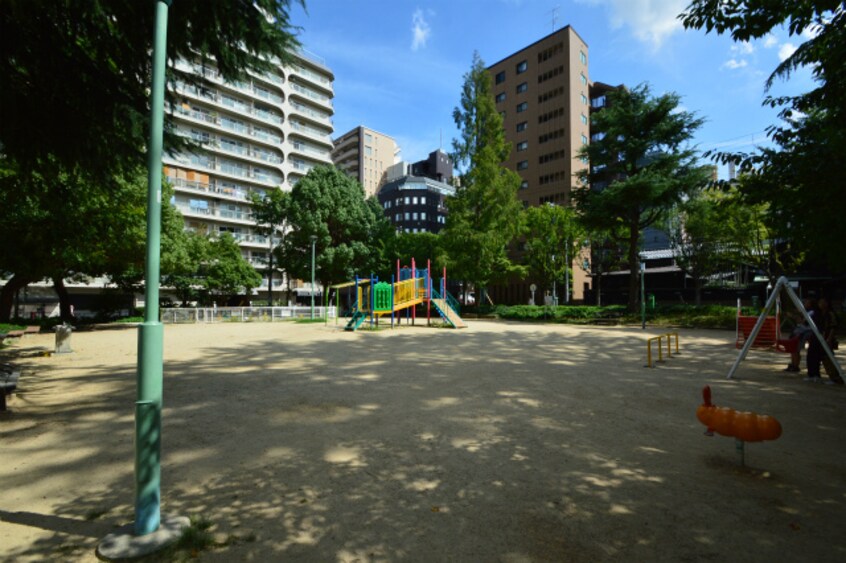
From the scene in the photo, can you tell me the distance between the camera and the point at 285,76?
56.4 meters

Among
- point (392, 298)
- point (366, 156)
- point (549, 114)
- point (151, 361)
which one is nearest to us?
point (151, 361)

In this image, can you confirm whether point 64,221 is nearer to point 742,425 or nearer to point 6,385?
point 6,385

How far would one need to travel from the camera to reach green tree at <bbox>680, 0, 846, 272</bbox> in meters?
5.51

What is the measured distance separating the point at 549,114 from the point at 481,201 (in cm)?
2505

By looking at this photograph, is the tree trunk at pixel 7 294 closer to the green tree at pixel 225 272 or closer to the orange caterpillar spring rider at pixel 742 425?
the green tree at pixel 225 272

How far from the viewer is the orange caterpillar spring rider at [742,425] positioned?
417cm

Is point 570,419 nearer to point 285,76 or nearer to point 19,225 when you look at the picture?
point 19,225

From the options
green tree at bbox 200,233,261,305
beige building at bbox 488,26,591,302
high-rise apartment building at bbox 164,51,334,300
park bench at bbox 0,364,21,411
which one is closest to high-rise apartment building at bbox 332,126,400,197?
high-rise apartment building at bbox 164,51,334,300

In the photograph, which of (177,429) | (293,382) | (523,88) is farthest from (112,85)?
(523,88)

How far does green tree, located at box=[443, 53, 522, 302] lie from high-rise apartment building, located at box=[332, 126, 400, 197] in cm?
6295

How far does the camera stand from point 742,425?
4.27m

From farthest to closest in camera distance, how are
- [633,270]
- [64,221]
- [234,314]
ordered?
[234,314] < [633,270] < [64,221]

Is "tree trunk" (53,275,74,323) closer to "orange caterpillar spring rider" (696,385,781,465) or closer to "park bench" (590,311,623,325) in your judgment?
"orange caterpillar spring rider" (696,385,781,465)

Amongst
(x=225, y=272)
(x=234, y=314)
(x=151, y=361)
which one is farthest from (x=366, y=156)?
(x=151, y=361)
